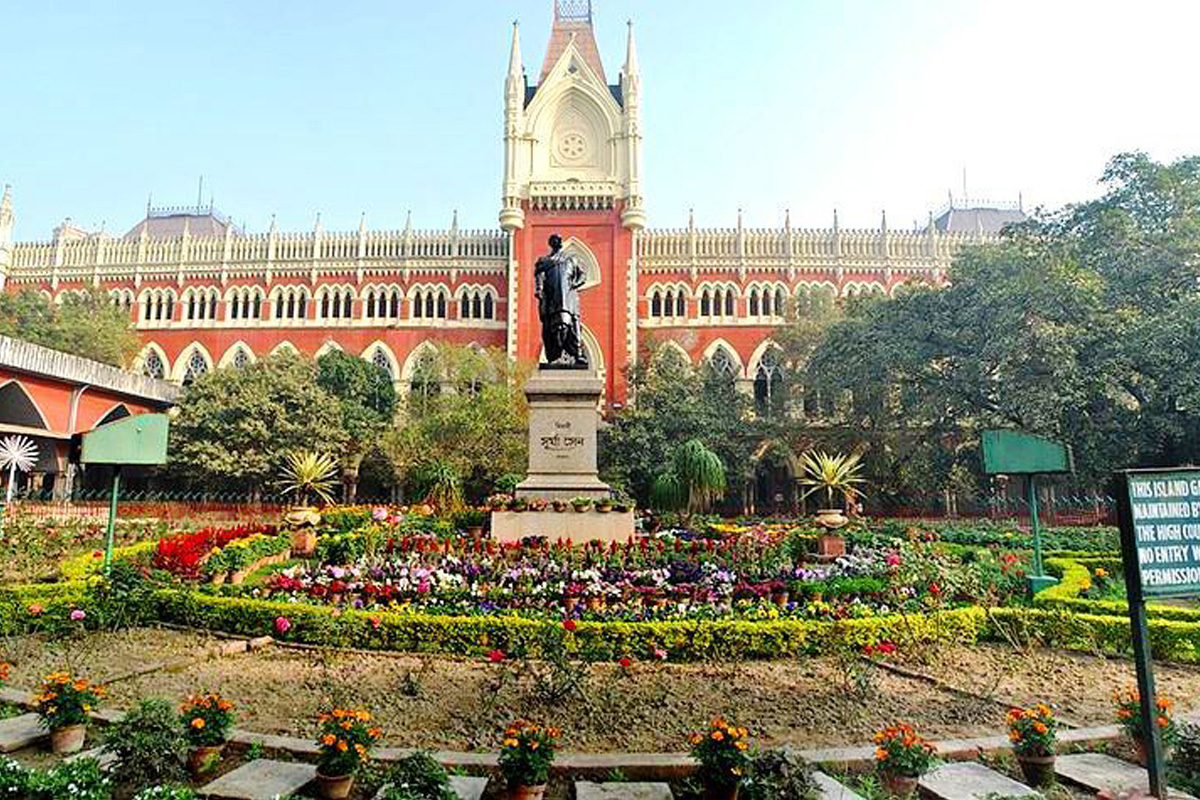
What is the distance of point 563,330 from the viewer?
13.5m

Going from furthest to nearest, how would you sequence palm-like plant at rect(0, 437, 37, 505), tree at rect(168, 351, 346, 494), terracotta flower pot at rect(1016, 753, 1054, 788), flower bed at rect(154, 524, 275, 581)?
tree at rect(168, 351, 346, 494) → palm-like plant at rect(0, 437, 37, 505) → flower bed at rect(154, 524, 275, 581) → terracotta flower pot at rect(1016, 753, 1054, 788)

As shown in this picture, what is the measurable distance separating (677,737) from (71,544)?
13.6m

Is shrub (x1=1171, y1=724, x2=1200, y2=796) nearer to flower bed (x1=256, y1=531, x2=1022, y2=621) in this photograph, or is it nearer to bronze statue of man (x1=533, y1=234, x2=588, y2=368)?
flower bed (x1=256, y1=531, x2=1022, y2=621)

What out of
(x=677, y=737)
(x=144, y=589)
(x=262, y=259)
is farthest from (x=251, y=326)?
(x=677, y=737)

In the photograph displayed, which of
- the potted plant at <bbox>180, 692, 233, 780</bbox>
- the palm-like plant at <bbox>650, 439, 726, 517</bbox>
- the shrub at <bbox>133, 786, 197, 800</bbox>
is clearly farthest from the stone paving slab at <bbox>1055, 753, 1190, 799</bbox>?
the palm-like plant at <bbox>650, 439, 726, 517</bbox>

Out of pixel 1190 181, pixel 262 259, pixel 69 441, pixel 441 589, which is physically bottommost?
pixel 441 589

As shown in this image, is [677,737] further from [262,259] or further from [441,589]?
[262,259]

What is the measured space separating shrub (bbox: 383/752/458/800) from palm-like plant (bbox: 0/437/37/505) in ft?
82.1

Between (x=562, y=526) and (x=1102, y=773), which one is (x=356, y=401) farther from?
(x=1102, y=773)

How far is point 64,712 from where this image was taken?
4438 mm

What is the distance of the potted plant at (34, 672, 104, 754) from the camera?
4.42 metres

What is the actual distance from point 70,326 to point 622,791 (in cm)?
4030

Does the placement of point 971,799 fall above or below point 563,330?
below

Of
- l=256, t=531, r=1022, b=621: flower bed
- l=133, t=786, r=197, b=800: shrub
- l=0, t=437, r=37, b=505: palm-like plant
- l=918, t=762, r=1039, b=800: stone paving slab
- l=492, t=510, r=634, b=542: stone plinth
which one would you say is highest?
l=0, t=437, r=37, b=505: palm-like plant
